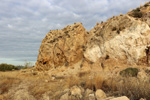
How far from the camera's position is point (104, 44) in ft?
45.9

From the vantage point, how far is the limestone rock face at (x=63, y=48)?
15992 mm

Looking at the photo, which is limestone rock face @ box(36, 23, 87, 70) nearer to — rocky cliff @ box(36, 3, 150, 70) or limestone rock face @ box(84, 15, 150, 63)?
rocky cliff @ box(36, 3, 150, 70)

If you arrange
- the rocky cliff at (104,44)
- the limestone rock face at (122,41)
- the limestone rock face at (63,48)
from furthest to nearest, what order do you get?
the limestone rock face at (63,48) → the rocky cliff at (104,44) → the limestone rock face at (122,41)

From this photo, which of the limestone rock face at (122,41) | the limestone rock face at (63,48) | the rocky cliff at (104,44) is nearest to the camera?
the limestone rock face at (122,41)

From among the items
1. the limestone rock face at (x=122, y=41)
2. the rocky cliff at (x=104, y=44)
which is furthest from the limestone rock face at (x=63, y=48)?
the limestone rock face at (x=122, y=41)

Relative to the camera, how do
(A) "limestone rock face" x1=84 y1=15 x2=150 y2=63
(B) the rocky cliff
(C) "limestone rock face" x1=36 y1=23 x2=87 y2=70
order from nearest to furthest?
(A) "limestone rock face" x1=84 y1=15 x2=150 y2=63 → (B) the rocky cliff → (C) "limestone rock face" x1=36 y1=23 x2=87 y2=70

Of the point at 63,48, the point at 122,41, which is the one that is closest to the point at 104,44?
the point at 122,41

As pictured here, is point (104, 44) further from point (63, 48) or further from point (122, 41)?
point (63, 48)

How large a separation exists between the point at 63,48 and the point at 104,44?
5.66 metres

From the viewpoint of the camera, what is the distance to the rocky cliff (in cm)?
1224

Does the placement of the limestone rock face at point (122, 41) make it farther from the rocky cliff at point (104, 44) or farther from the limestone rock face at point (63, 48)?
the limestone rock face at point (63, 48)

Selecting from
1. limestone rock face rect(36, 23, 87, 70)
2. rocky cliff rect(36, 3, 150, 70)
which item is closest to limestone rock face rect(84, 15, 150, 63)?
rocky cliff rect(36, 3, 150, 70)

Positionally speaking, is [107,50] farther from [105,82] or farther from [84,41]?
[105,82]

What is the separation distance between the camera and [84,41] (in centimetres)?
1678
